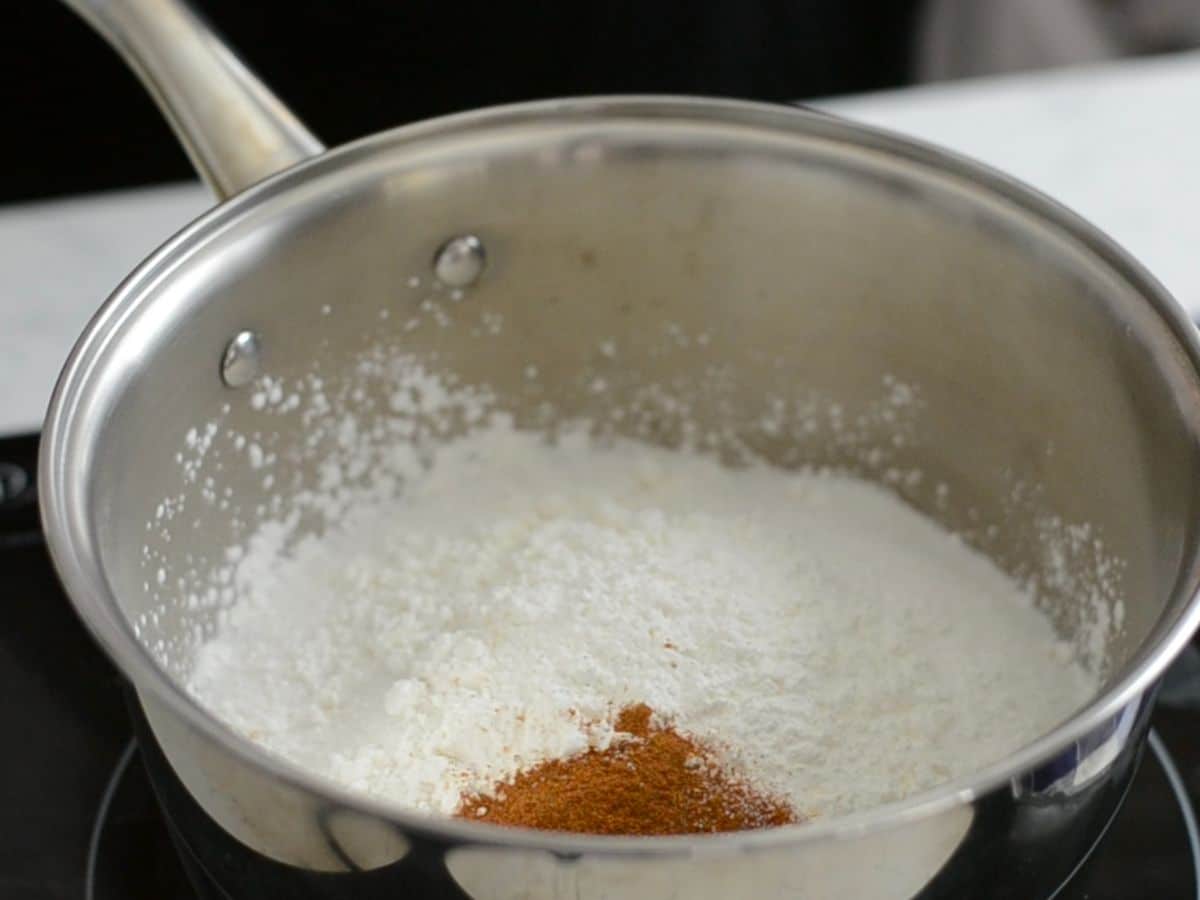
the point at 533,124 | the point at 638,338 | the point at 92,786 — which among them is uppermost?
the point at 533,124

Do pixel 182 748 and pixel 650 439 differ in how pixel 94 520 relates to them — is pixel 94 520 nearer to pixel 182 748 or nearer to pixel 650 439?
pixel 182 748

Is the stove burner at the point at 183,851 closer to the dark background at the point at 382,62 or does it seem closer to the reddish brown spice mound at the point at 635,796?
the reddish brown spice mound at the point at 635,796

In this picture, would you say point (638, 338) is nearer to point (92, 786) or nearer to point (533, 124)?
point (533, 124)

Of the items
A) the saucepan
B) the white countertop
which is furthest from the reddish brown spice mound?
the white countertop

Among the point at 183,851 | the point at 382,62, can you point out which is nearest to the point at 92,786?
the point at 183,851

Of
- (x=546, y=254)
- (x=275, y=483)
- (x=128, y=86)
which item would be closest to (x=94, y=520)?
(x=275, y=483)

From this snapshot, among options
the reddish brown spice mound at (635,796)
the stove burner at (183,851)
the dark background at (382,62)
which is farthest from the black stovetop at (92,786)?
the dark background at (382,62)
